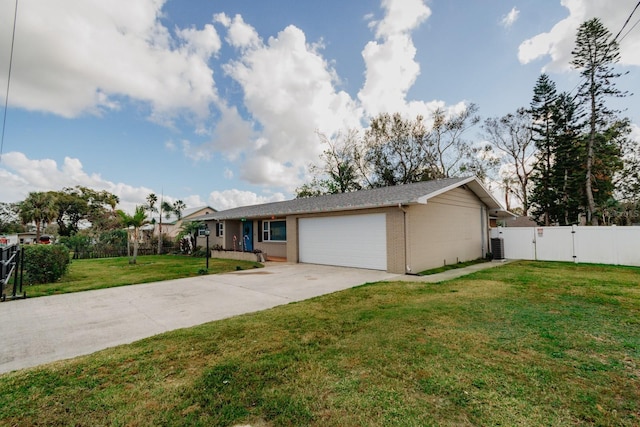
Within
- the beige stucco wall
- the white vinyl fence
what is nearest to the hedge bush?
the beige stucco wall

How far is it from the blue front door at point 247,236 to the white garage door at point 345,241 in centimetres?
543

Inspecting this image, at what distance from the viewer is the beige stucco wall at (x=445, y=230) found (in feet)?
34.0

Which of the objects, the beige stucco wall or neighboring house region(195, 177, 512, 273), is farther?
the beige stucco wall

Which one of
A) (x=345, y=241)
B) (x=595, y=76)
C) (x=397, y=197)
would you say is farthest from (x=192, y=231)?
(x=595, y=76)

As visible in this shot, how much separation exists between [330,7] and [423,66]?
7.12m

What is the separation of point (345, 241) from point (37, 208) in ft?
118

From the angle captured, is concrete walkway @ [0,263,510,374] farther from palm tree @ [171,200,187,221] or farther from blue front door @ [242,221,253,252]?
palm tree @ [171,200,187,221]

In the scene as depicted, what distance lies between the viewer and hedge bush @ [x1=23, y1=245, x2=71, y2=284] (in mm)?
8891

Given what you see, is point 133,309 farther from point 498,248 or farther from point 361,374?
point 498,248

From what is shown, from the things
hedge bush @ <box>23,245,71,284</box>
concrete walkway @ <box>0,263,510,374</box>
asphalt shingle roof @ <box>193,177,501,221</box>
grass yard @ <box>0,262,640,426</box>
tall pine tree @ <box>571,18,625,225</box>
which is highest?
tall pine tree @ <box>571,18,625,225</box>

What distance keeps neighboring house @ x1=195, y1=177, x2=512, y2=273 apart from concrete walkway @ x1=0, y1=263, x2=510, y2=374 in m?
1.29

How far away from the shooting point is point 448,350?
138 inches

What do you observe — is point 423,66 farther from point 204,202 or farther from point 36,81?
point 204,202

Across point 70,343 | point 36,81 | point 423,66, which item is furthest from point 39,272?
point 423,66
